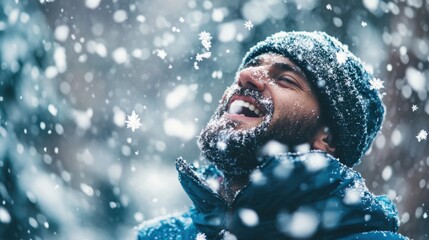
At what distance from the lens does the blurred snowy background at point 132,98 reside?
367 centimetres

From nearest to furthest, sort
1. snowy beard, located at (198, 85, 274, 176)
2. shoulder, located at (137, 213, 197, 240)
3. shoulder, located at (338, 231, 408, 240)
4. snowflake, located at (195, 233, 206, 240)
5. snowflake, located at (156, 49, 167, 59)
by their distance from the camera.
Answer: shoulder, located at (338, 231, 408, 240) → snowflake, located at (195, 233, 206, 240) → snowy beard, located at (198, 85, 274, 176) → shoulder, located at (137, 213, 197, 240) → snowflake, located at (156, 49, 167, 59)

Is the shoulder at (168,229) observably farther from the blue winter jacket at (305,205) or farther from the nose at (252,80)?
the nose at (252,80)

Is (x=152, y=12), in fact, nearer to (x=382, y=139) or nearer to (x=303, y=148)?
(x=382, y=139)

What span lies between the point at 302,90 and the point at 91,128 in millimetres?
4025

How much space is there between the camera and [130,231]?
5.28m

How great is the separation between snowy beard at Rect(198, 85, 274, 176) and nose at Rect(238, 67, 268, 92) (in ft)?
0.09

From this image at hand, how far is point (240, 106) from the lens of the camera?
2080mm

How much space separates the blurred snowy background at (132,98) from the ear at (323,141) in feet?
5.67

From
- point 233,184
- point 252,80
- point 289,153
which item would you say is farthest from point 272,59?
point 289,153

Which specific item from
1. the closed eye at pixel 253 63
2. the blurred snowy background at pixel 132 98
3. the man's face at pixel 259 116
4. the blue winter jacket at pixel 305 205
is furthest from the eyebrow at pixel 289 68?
the blurred snowy background at pixel 132 98

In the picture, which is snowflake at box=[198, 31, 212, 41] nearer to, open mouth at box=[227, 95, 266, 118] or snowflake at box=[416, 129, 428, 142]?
snowflake at box=[416, 129, 428, 142]

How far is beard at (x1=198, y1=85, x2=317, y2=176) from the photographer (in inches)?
75.7

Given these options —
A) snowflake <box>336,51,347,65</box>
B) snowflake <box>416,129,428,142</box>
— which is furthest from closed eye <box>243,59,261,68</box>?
snowflake <box>416,129,428,142</box>

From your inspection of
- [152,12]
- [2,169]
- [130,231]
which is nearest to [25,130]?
[2,169]
